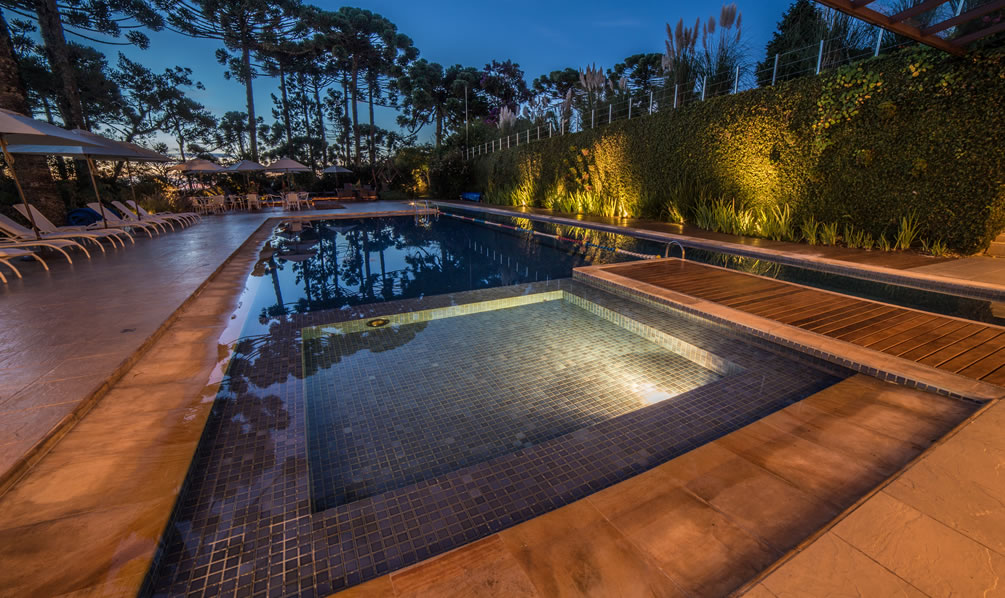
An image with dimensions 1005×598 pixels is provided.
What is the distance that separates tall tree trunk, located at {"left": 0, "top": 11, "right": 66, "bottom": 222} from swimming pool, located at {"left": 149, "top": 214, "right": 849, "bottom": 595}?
6.55m

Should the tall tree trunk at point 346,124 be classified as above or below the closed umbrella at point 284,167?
above

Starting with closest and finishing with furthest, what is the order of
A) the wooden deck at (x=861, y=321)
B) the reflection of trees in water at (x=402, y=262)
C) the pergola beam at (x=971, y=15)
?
the wooden deck at (x=861, y=321) → the pergola beam at (x=971, y=15) → the reflection of trees in water at (x=402, y=262)

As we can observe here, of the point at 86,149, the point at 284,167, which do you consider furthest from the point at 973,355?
the point at 284,167

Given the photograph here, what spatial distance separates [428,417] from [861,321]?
3544 millimetres

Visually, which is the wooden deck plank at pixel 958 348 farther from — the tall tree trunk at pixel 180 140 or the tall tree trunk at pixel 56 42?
the tall tree trunk at pixel 180 140

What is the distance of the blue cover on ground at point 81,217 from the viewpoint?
8.99 metres

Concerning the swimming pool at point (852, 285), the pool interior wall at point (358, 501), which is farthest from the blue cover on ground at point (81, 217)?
the swimming pool at point (852, 285)

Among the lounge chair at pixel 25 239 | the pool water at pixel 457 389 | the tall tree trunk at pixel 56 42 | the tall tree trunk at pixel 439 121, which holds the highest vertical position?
the tall tree trunk at pixel 439 121

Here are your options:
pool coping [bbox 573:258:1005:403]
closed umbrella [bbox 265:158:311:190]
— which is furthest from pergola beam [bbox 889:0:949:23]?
closed umbrella [bbox 265:158:311:190]

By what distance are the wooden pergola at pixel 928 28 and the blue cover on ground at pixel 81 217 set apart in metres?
13.2

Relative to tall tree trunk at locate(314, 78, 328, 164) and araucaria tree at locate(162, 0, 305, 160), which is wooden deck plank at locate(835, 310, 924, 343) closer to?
araucaria tree at locate(162, 0, 305, 160)

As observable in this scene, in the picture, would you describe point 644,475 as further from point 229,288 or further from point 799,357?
point 229,288

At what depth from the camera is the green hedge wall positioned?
5316 mm

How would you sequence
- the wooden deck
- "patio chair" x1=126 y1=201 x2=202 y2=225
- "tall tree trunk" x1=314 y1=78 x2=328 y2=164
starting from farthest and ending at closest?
"tall tree trunk" x1=314 y1=78 x2=328 y2=164 → "patio chair" x1=126 y1=201 x2=202 y2=225 → the wooden deck
